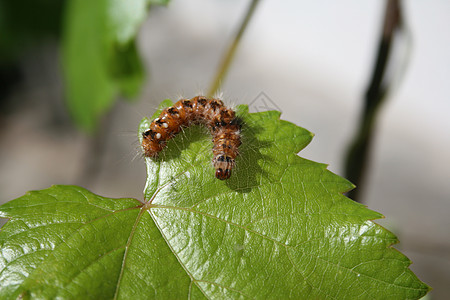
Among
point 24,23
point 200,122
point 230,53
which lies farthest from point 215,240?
point 24,23

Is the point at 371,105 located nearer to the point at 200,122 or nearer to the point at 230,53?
the point at 230,53

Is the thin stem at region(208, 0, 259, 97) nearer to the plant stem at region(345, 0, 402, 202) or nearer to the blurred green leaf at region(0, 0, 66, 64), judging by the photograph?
the plant stem at region(345, 0, 402, 202)

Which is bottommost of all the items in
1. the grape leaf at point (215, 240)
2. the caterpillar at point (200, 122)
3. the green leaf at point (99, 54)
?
the grape leaf at point (215, 240)

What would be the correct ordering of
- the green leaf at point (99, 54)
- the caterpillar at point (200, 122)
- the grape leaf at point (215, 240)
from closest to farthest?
the grape leaf at point (215, 240) → the caterpillar at point (200, 122) → the green leaf at point (99, 54)

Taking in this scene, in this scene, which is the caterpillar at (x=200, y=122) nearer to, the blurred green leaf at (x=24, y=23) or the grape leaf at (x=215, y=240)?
the grape leaf at (x=215, y=240)

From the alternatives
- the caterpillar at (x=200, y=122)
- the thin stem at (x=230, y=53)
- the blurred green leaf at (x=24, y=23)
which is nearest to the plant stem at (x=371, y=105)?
the thin stem at (x=230, y=53)

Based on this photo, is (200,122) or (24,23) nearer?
(200,122)
